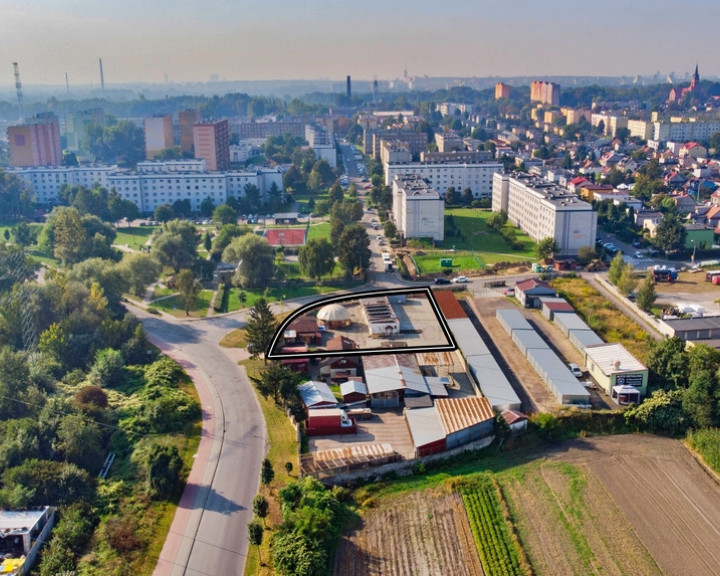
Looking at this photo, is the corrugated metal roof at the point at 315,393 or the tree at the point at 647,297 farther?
the tree at the point at 647,297

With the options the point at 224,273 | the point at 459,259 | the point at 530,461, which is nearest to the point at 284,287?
the point at 224,273

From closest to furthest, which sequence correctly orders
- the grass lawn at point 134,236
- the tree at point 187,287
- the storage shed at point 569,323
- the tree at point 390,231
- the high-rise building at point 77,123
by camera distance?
the storage shed at point 569,323 → the tree at point 187,287 → the tree at point 390,231 → the grass lawn at point 134,236 → the high-rise building at point 77,123

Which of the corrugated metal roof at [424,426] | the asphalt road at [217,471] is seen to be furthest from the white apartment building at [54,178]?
the corrugated metal roof at [424,426]

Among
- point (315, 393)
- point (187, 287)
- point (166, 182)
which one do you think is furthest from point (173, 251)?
point (166, 182)

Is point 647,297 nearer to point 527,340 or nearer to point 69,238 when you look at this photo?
point 527,340

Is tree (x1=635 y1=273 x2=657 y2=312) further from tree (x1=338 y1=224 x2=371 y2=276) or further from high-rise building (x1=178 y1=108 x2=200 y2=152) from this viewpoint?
high-rise building (x1=178 y1=108 x2=200 y2=152)

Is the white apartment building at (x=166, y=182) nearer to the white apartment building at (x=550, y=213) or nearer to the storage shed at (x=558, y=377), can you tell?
the white apartment building at (x=550, y=213)
